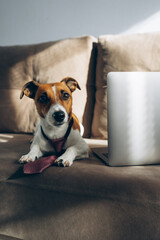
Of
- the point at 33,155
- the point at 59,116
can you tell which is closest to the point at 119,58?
the point at 59,116

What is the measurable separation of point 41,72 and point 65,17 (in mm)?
879

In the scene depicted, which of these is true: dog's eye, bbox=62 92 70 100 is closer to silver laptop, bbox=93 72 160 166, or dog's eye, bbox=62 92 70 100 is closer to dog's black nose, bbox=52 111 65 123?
dog's black nose, bbox=52 111 65 123

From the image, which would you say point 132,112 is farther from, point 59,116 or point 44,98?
point 44,98

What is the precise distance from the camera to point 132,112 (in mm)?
782

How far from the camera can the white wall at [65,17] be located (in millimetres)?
1982

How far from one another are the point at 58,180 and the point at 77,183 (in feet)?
0.24

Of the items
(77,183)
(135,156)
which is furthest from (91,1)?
(77,183)

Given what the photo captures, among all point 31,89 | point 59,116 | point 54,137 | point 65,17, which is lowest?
point 54,137

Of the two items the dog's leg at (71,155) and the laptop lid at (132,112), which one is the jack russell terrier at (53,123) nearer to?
the dog's leg at (71,155)

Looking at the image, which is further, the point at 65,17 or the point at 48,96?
the point at 65,17

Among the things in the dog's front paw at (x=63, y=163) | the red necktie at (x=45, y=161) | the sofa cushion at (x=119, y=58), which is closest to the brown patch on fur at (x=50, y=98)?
the red necktie at (x=45, y=161)

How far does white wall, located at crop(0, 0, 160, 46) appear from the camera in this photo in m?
1.98

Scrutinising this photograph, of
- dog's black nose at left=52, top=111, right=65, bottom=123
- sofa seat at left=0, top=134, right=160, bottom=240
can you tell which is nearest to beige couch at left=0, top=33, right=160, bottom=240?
sofa seat at left=0, top=134, right=160, bottom=240

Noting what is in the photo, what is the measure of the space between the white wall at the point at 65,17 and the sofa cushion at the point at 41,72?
526mm
